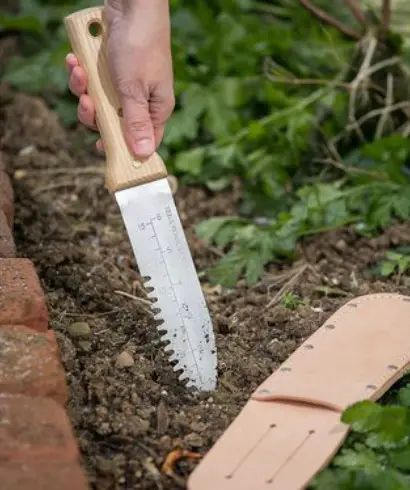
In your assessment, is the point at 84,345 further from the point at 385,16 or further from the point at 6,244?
the point at 385,16

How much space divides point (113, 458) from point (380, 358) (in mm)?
648

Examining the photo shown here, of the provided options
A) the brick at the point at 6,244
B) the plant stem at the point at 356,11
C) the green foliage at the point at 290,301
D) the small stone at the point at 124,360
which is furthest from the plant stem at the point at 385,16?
the small stone at the point at 124,360

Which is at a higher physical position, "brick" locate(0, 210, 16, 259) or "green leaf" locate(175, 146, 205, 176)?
"brick" locate(0, 210, 16, 259)

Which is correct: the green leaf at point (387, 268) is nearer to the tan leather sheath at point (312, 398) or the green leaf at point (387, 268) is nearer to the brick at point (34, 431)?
the tan leather sheath at point (312, 398)

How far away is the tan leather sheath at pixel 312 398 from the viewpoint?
2225mm

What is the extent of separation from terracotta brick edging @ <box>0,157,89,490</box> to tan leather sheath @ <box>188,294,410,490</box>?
0.27 meters

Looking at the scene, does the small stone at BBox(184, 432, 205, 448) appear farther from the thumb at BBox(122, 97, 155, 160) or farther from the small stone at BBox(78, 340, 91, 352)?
the thumb at BBox(122, 97, 155, 160)

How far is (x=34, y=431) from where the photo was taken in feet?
6.99

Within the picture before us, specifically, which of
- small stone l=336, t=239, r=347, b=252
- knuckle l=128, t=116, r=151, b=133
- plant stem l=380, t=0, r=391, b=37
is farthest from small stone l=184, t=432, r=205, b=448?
plant stem l=380, t=0, r=391, b=37

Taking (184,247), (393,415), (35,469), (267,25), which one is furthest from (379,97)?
(35,469)

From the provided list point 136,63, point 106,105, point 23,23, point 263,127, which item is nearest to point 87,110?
point 106,105

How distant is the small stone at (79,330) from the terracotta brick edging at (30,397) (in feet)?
0.69

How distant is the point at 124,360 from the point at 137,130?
0.51 meters

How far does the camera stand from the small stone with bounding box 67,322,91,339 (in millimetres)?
2695
